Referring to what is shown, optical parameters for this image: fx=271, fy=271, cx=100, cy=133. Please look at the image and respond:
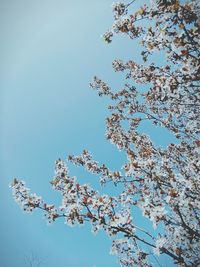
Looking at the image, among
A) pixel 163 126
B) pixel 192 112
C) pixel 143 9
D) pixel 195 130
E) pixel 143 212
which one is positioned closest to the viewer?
pixel 143 212

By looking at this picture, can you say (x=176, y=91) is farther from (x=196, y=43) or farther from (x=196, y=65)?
(x=196, y=43)

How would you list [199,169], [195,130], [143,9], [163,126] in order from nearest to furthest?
[143,9] < [199,169] < [195,130] < [163,126]

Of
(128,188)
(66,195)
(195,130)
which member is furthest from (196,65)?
(128,188)

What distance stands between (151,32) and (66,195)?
130 inches

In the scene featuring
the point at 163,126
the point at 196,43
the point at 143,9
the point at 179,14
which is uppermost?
the point at 163,126

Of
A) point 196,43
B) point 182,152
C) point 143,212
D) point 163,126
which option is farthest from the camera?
point 163,126

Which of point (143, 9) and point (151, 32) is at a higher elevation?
point (143, 9)

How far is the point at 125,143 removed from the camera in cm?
917

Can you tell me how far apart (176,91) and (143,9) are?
168 centimetres

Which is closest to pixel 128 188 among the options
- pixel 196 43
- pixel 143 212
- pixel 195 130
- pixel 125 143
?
pixel 125 143

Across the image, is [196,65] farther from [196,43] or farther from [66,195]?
[66,195]

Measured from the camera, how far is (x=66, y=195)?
481 cm

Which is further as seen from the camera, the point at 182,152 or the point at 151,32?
the point at 182,152

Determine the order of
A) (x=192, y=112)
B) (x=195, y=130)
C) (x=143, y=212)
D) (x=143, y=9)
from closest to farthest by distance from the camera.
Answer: (x=143, y=212) → (x=143, y=9) → (x=192, y=112) → (x=195, y=130)
